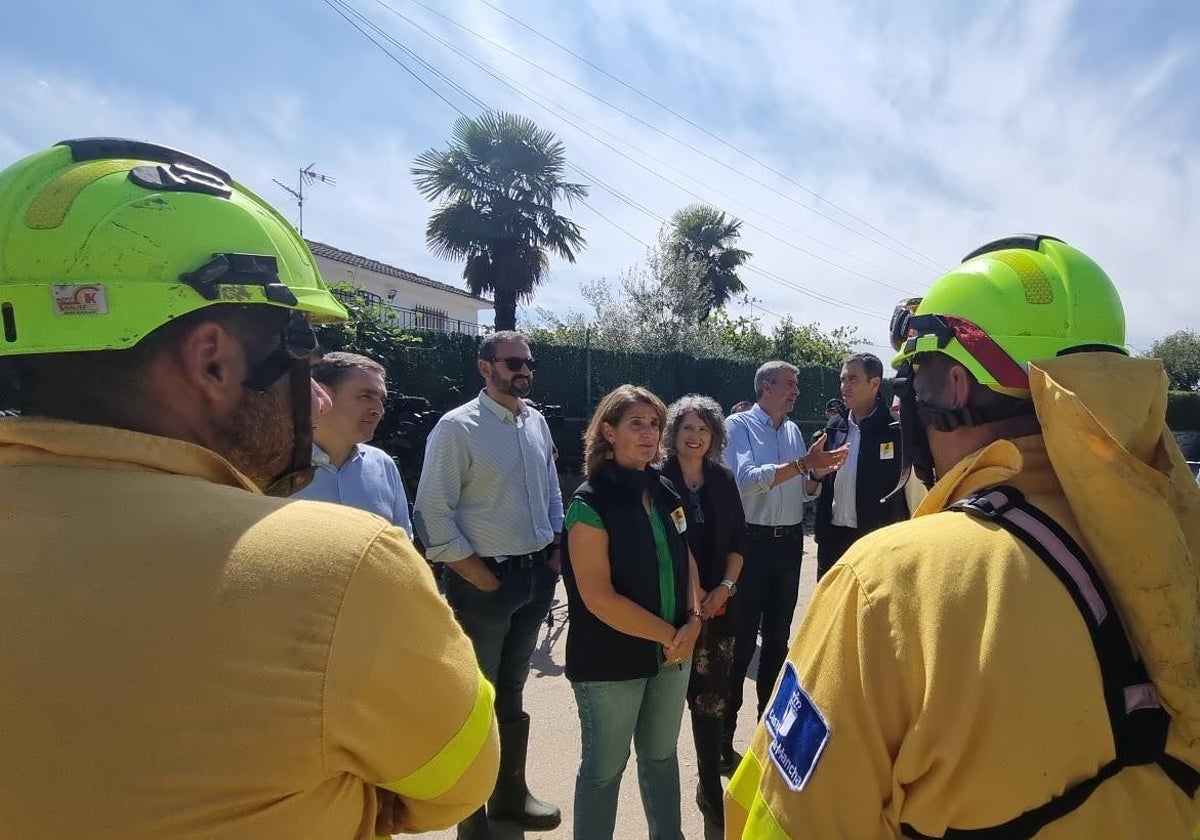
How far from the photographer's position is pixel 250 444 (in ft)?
3.77

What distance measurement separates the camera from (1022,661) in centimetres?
101

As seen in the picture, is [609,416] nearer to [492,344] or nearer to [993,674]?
[492,344]

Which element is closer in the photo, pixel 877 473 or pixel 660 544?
pixel 660 544

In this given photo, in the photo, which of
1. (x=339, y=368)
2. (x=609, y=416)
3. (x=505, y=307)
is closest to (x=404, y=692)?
(x=609, y=416)

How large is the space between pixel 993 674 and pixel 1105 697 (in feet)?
0.66

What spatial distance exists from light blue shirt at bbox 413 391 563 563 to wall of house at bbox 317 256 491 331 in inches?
771

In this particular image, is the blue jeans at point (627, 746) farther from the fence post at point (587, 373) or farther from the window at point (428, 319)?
the fence post at point (587, 373)

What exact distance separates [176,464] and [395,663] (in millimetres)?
424

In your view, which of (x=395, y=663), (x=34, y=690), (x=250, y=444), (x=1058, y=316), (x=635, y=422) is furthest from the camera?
(x=635, y=422)

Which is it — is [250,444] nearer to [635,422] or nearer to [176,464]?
[176,464]

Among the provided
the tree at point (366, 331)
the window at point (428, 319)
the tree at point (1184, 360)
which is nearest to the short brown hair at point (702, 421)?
the tree at point (366, 331)

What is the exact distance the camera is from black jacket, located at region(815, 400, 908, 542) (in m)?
4.14

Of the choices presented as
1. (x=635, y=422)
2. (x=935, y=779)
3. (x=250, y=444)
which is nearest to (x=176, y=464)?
(x=250, y=444)

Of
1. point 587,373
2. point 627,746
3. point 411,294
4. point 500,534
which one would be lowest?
point 627,746
